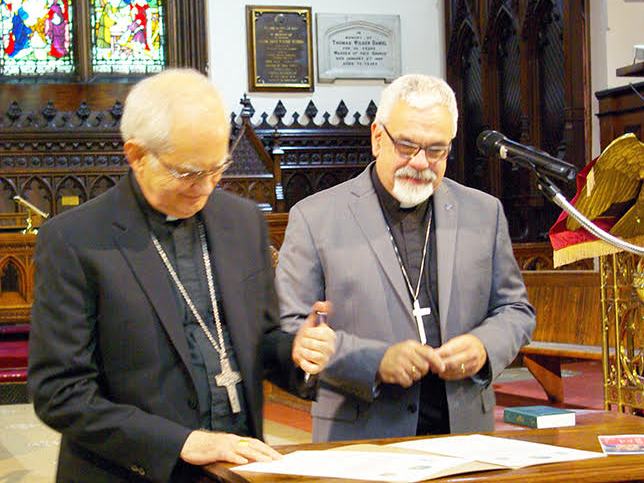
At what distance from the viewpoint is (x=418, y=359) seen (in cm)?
251

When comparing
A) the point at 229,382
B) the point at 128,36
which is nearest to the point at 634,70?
the point at 229,382

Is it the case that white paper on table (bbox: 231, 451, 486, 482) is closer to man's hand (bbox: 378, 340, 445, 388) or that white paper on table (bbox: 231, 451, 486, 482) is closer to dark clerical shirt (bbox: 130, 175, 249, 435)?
dark clerical shirt (bbox: 130, 175, 249, 435)

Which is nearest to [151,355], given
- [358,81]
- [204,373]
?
[204,373]

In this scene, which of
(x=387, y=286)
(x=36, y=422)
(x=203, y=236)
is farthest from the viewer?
(x=36, y=422)

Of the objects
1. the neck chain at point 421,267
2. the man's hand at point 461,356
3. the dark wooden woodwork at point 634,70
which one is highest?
the dark wooden woodwork at point 634,70

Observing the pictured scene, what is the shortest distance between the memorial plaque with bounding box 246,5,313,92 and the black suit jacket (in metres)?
10.1

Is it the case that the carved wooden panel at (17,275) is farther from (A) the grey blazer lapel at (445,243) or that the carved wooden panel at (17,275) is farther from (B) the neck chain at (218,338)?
(B) the neck chain at (218,338)

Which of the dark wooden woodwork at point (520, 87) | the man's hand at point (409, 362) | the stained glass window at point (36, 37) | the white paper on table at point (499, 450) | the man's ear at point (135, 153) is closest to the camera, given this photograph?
the white paper on table at point (499, 450)

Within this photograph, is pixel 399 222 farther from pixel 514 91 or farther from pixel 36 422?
pixel 514 91

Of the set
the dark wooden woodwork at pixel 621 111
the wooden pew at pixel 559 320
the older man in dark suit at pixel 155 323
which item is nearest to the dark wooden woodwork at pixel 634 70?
the dark wooden woodwork at pixel 621 111

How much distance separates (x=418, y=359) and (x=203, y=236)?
0.57 meters

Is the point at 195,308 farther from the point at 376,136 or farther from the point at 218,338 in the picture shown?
the point at 376,136

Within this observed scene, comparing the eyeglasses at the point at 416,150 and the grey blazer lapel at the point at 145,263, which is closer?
A: the grey blazer lapel at the point at 145,263

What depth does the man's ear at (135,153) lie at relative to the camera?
217 cm
